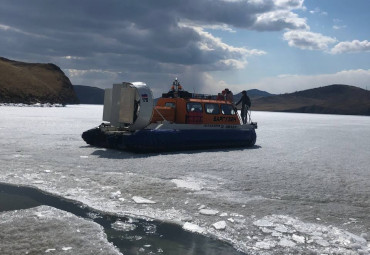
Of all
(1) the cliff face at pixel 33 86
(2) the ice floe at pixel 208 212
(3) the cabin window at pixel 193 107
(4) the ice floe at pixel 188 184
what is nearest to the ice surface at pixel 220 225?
(2) the ice floe at pixel 208 212

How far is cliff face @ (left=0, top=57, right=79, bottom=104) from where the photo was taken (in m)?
111

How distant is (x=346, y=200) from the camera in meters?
6.33

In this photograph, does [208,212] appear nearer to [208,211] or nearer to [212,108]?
[208,211]

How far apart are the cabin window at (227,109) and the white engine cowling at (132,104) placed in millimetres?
3457

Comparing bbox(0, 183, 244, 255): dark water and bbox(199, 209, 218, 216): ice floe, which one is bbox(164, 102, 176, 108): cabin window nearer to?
bbox(0, 183, 244, 255): dark water

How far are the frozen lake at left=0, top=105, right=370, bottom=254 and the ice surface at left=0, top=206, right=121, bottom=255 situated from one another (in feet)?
0.73

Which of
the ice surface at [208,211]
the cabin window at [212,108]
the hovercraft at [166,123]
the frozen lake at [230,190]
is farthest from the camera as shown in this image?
the cabin window at [212,108]

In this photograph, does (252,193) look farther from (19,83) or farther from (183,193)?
(19,83)

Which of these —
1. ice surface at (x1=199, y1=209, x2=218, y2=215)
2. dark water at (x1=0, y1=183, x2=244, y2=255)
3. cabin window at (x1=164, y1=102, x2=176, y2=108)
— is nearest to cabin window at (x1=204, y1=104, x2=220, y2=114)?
cabin window at (x1=164, y1=102, x2=176, y2=108)

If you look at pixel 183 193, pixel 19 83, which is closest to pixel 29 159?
pixel 183 193

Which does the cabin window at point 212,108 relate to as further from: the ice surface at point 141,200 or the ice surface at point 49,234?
the ice surface at point 49,234

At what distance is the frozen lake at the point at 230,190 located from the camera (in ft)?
15.6

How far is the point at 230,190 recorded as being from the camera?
6863 millimetres

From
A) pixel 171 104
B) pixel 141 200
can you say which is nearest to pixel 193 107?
pixel 171 104
